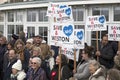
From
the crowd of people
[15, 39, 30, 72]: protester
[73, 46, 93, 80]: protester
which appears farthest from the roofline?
[73, 46, 93, 80]: protester

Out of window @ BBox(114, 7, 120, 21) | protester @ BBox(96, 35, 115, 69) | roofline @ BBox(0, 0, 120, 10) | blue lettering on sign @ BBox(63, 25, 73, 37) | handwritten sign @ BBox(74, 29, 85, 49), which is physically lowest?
protester @ BBox(96, 35, 115, 69)

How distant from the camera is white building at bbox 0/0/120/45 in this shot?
514 inches

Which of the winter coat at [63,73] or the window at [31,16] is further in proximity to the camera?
the window at [31,16]

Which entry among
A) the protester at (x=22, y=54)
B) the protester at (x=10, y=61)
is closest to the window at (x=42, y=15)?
the protester at (x=22, y=54)

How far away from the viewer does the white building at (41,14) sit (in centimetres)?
1306

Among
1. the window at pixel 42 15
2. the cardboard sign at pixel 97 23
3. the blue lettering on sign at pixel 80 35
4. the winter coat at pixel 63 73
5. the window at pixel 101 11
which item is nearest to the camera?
the winter coat at pixel 63 73

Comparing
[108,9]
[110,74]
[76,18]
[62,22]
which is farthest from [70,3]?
[110,74]

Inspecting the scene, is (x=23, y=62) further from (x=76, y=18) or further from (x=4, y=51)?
(x=76, y=18)

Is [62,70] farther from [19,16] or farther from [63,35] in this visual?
[19,16]

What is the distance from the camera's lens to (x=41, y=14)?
16.2 metres

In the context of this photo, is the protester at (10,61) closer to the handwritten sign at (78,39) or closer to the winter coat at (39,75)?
the winter coat at (39,75)

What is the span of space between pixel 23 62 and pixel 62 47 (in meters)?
1.02

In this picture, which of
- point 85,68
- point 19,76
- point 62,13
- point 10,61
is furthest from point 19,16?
point 85,68

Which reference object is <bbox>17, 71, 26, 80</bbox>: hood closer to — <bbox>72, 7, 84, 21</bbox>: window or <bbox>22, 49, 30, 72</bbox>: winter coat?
<bbox>22, 49, 30, 72</bbox>: winter coat
